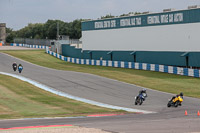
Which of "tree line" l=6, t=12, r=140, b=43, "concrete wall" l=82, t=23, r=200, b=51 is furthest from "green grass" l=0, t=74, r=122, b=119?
"tree line" l=6, t=12, r=140, b=43

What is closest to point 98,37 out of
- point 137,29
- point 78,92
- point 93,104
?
point 137,29

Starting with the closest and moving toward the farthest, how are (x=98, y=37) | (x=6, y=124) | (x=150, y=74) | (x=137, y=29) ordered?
(x=6, y=124) → (x=150, y=74) → (x=137, y=29) → (x=98, y=37)

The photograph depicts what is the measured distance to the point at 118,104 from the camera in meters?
30.5

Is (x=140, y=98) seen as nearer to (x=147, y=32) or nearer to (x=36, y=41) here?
(x=147, y=32)

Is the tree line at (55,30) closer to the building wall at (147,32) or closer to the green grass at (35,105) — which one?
the building wall at (147,32)

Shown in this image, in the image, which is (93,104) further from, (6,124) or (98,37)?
(98,37)

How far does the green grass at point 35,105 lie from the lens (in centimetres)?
2550

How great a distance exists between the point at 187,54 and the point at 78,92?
22550 millimetres

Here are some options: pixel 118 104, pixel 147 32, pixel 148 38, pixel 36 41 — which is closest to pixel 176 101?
pixel 118 104

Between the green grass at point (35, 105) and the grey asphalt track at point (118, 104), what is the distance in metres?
2.44

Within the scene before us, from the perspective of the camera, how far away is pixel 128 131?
58.0ft

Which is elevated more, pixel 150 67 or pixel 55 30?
pixel 55 30

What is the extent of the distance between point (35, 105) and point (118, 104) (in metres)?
5.98

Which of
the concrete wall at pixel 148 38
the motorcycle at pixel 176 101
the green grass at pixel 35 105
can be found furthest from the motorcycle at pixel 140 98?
the concrete wall at pixel 148 38
